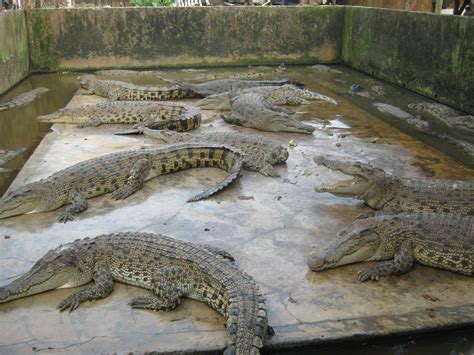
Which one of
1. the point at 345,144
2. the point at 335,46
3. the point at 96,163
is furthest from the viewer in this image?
the point at 335,46

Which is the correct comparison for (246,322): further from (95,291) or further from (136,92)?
(136,92)

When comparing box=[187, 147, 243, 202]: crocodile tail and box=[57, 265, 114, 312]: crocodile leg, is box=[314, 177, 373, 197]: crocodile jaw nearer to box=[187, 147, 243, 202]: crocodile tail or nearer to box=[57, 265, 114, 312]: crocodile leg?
box=[187, 147, 243, 202]: crocodile tail

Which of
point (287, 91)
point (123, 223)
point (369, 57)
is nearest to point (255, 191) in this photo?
point (123, 223)

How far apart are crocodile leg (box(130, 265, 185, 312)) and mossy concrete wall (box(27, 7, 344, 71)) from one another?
1060 centimetres

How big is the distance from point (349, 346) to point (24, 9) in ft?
39.3

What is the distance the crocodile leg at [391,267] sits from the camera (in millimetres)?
3701

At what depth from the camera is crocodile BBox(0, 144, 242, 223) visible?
469cm

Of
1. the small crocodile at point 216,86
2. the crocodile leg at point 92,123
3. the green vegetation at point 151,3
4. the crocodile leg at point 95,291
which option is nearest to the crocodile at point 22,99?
the crocodile leg at point 92,123

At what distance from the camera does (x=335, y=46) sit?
14008 mm

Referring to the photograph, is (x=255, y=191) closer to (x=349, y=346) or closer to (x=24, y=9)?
(x=349, y=346)

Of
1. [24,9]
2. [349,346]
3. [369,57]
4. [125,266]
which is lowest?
[349,346]

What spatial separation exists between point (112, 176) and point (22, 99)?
16.5 feet

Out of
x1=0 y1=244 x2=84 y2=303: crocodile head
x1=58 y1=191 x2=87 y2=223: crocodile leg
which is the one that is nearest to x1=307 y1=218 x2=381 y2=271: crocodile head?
x1=0 y1=244 x2=84 y2=303: crocodile head

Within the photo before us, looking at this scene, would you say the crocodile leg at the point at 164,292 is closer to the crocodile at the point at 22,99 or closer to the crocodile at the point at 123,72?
the crocodile at the point at 22,99
